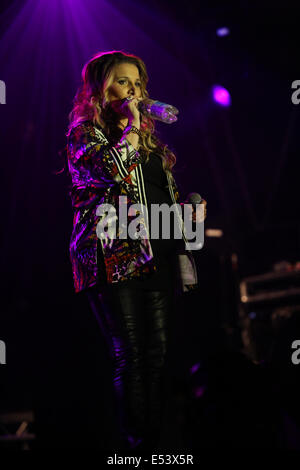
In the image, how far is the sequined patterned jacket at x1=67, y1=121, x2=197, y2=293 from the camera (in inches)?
72.1

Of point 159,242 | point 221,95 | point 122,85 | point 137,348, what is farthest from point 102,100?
point 221,95

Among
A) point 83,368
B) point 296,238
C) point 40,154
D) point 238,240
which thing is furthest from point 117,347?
point 296,238

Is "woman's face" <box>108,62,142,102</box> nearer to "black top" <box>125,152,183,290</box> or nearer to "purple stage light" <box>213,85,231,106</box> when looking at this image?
"black top" <box>125,152,183,290</box>

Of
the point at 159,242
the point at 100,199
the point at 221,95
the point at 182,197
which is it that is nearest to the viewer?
the point at 100,199

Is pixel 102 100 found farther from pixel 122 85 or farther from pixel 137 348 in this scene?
pixel 137 348

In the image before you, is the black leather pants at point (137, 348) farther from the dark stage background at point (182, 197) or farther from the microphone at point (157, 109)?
the microphone at point (157, 109)

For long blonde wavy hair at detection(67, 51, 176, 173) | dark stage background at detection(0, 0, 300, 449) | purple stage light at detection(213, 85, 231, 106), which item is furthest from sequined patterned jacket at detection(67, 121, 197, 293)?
purple stage light at detection(213, 85, 231, 106)

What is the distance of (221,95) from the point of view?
17.8 ft

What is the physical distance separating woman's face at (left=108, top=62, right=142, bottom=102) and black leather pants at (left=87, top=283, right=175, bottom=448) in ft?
2.71

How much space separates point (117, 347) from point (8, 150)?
2.78m

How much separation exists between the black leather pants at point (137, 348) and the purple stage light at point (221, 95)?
3887 mm

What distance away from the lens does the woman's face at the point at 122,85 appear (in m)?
2.10

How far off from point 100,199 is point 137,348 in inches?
22.9

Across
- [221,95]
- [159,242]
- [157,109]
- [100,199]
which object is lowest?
[159,242]
